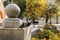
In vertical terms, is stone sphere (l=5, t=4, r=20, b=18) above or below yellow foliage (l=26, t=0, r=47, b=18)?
above

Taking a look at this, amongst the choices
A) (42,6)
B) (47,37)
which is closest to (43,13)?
(42,6)

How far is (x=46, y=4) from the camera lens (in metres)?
33.2

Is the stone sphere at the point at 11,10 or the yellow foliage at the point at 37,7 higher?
the stone sphere at the point at 11,10

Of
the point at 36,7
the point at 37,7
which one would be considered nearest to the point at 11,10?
the point at 36,7

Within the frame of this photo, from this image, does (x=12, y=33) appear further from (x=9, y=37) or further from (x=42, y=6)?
(x=42, y=6)

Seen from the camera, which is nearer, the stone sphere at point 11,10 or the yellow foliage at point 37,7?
the stone sphere at point 11,10

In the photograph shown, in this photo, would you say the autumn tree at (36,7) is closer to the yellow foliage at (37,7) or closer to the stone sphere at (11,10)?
the yellow foliage at (37,7)

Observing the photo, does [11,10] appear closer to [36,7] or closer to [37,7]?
[36,7]

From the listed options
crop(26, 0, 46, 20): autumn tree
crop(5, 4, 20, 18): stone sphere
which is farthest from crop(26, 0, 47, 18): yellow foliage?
crop(5, 4, 20, 18): stone sphere

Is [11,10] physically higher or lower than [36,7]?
higher

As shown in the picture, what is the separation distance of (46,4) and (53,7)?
1.25 metres

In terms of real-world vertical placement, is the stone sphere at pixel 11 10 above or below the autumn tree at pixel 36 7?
above

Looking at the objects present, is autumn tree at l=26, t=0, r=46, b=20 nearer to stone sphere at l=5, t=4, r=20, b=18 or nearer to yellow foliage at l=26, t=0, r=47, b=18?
yellow foliage at l=26, t=0, r=47, b=18

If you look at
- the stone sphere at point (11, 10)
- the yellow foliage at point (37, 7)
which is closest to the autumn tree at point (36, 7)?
the yellow foliage at point (37, 7)
